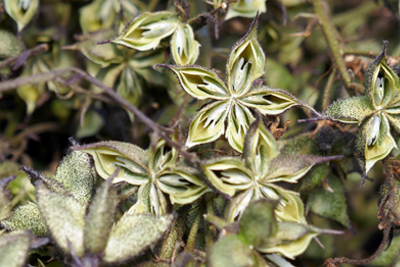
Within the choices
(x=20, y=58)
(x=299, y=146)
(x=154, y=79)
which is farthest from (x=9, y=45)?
(x=299, y=146)

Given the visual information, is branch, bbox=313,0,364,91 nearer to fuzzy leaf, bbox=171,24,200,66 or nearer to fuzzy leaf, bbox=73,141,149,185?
fuzzy leaf, bbox=171,24,200,66

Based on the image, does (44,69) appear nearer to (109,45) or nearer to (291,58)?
(109,45)

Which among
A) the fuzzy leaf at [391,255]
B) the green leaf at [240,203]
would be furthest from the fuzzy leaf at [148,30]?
the fuzzy leaf at [391,255]

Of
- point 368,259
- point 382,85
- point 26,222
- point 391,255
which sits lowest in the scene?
point 391,255

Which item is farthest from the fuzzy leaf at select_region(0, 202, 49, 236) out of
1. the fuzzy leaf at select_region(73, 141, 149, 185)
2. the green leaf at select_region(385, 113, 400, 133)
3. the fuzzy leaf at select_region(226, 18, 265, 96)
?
the green leaf at select_region(385, 113, 400, 133)

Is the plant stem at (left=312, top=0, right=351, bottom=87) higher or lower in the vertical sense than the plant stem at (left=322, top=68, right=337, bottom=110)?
higher

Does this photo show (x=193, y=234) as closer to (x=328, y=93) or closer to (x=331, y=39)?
(x=328, y=93)

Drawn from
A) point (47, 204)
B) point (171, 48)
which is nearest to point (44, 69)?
point (171, 48)
